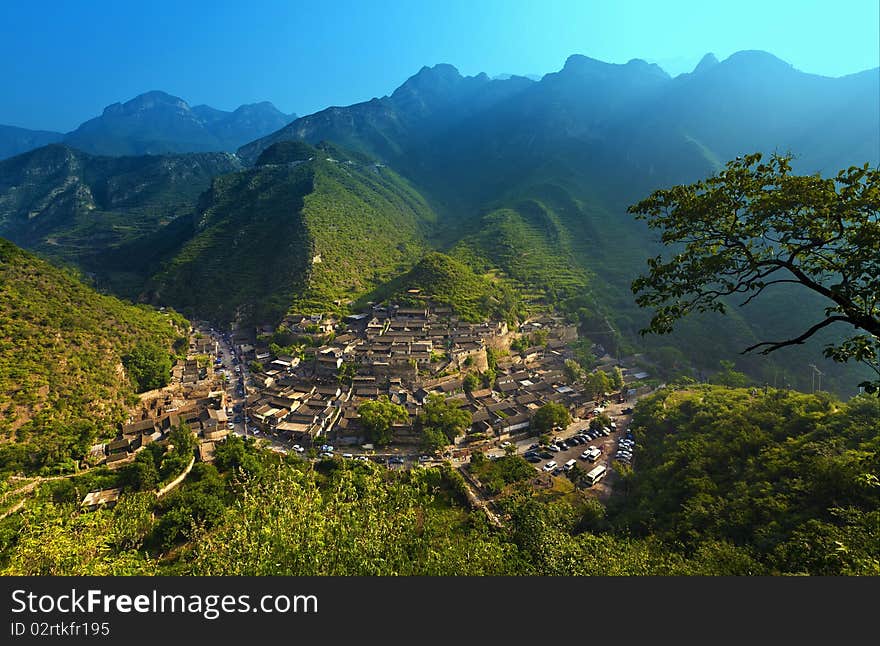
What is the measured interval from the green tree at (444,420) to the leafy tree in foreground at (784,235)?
24144mm

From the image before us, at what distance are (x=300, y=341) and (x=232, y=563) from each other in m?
38.0

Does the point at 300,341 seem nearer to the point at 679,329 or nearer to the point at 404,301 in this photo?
the point at 404,301

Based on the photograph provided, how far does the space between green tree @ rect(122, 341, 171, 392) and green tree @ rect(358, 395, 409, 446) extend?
1933cm

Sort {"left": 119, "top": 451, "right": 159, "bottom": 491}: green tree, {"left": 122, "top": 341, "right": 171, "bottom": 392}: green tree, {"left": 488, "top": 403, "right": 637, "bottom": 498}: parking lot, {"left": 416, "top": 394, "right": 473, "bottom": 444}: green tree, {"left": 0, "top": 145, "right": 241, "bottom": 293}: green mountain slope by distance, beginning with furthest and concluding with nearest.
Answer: {"left": 0, "top": 145, "right": 241, "bottom": 293}: green mountain slope
{"left": 122, "top": 341, "right": 171, "bottom": 392}: green tree
{"left": 416, "top": 394, "right": 473, "bottom": 444}: green tree
{"left": 488, "top": 403, "right": 637, "bottom": 498}: parking lot
{"left": 119, "top": 451, "right": 159, "bottom": 491}: green tree

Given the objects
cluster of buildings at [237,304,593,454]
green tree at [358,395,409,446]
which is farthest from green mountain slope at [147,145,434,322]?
green tree at [358,395,409,446]

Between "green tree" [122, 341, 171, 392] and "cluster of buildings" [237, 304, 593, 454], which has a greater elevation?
"green tree" [122, 341, 171, 392]

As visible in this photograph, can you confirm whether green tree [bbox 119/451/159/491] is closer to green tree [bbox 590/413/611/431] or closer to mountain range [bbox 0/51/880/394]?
green tree [bbox 590/413/611/431]

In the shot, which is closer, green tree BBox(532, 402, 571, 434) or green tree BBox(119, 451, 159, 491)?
green tree BBox(119, 451, 159, 491)

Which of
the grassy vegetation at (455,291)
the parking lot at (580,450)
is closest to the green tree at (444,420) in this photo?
the parking lot at (580,450)

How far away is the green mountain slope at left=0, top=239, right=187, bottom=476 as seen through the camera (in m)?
23.6

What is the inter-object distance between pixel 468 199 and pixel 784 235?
412 feet

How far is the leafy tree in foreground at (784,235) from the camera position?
5223mm

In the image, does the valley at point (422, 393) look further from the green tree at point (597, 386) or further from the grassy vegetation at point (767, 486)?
the green tree at point (597, 386)

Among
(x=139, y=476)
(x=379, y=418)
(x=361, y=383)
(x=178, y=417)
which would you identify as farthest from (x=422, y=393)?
(x=139, y=476)
